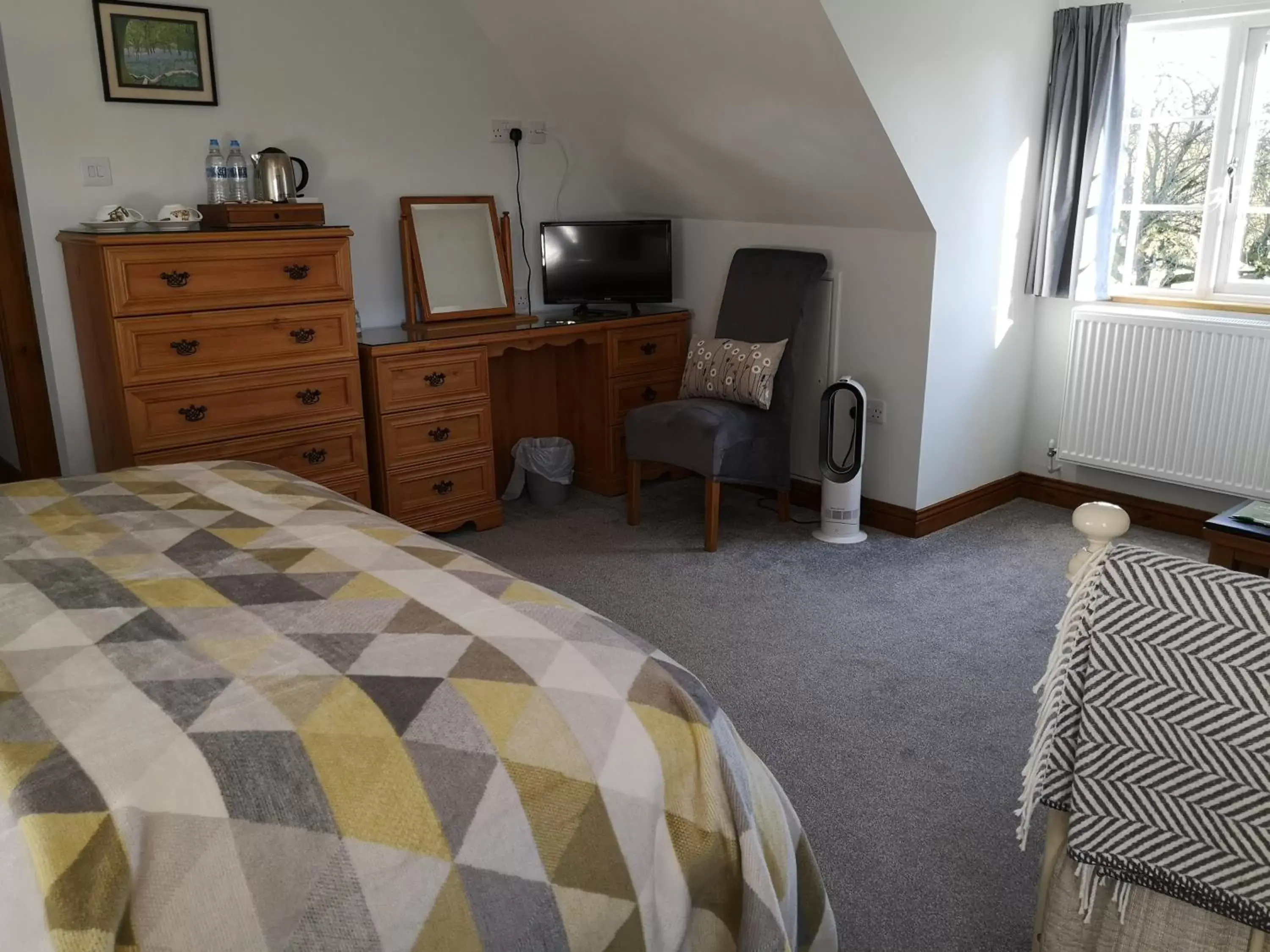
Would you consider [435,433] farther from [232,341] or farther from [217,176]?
[217,176]

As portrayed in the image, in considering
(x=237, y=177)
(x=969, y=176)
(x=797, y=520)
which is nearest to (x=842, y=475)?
(x=797, y=520)

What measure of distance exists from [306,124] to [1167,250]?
322cm

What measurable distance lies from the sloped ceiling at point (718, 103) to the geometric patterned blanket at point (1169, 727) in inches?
91.3

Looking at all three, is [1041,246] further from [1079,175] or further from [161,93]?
[161,93]

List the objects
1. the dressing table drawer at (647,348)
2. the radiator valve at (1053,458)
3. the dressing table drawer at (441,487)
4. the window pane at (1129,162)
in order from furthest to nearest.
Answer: the dressing table drawer at (647,348), the radiator valve at (1053,458), the window pane at (1129,162), the dressing table drawer at (441,487)

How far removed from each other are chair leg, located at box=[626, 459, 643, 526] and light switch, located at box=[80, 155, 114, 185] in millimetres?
2051

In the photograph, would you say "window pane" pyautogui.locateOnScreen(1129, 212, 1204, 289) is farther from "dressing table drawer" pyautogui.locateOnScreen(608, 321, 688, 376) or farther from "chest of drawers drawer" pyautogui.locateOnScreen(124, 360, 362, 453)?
"chest of drawers drawer" pyautogui.locateOnScreen(124, 360, 362, 453)

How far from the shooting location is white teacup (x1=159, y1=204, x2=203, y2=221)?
3.26 m

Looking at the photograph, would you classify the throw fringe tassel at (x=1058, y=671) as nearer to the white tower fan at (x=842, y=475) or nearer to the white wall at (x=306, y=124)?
the white tower fan at (x=842, y=475)

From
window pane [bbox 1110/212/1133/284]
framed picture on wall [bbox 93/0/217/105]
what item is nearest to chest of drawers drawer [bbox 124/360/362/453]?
framed picture on wall [bbox 93/0/217/105]

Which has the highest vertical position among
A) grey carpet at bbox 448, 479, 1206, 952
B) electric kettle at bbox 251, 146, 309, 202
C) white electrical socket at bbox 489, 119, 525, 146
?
white electrical socket at bbox 489, 119, 525, 146

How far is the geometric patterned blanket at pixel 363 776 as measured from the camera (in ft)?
3.57

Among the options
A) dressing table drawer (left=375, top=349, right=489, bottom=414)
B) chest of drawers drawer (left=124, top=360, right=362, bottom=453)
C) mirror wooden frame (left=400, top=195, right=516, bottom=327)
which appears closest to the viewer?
chest of drawers drawer (left=124, top=360, right=362, bottom=453)

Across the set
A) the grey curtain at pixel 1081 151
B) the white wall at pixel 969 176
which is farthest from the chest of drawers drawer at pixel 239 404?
the grey curtain at pixel 1081 151
